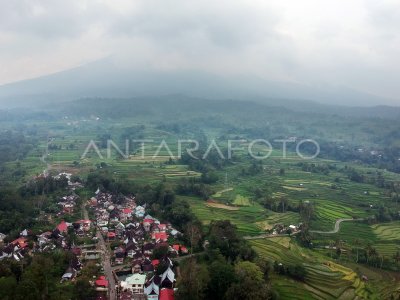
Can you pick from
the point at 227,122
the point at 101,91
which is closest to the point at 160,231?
the point at 227,122

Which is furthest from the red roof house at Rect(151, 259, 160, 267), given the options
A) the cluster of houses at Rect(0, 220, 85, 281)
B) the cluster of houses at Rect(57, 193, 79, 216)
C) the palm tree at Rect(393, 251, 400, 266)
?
the palm tree at Rect(393, 251, 400, 266)

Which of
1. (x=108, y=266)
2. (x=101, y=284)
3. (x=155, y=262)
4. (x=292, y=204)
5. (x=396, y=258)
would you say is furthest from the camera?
(x=292, y=204)

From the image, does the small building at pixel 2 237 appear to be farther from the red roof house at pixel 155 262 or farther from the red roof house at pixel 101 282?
the red roof house at pixel 155 262

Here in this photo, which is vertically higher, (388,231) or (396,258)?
(396,258)

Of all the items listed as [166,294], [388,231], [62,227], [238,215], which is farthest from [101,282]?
[388,231]

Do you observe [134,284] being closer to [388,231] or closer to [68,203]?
[68,203]

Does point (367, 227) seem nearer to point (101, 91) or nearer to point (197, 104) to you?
point (197, 104)
